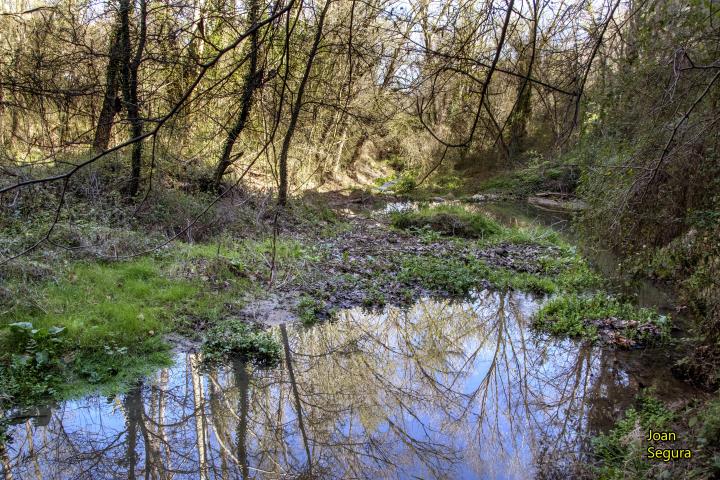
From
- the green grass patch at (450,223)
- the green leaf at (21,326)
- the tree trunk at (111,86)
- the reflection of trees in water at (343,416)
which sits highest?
the tree trunk at (111,86)

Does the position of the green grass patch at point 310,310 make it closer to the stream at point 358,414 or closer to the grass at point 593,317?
the stream at point 358,414

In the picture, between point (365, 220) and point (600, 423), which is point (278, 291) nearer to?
point (600, 423)

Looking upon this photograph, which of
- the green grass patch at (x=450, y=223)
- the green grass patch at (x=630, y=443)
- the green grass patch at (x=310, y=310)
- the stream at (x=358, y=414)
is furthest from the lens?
the green grass patch at (x=450, y=223)

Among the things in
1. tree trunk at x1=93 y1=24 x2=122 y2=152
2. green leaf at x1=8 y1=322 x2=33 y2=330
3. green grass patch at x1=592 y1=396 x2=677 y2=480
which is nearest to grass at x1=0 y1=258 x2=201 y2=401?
green leaf at x1=8 y1=322 x2=33 y2=330

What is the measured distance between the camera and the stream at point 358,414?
440 cm

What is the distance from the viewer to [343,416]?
5.20 meters

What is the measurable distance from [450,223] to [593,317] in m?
7.11

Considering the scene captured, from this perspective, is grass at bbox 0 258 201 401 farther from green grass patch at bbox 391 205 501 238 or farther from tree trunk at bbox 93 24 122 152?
green grass patch at bbox 391 205 501 238

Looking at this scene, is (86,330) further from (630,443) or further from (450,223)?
(450,223)

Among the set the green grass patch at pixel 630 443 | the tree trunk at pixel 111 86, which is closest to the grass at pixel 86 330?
the tree trunk at pixel 111 86

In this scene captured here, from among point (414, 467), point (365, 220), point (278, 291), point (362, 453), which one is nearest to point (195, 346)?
point (278, 291)

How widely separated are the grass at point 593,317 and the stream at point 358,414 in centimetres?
25

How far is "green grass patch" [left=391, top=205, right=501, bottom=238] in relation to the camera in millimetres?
14164

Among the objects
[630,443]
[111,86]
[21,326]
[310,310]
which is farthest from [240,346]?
[630,443]
